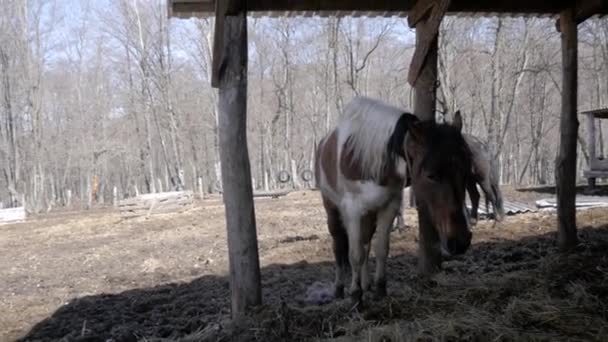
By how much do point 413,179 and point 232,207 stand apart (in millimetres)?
1539

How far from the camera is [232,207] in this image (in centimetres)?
402

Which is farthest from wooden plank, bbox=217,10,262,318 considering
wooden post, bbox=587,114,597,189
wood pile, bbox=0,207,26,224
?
wood pile, bbox=0,207,26,224

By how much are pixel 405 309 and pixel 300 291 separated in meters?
1.91

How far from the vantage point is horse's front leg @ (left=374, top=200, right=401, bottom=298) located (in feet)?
12.8

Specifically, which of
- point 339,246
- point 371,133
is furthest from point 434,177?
point 339,246

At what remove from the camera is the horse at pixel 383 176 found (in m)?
3.07

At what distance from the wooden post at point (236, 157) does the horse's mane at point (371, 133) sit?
0.91 metres

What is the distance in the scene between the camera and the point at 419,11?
505 centimetres

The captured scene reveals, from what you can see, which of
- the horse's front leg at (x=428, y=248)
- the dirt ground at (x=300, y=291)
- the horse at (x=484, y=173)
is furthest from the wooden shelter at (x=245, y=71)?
the horse at (x=484, y=173)

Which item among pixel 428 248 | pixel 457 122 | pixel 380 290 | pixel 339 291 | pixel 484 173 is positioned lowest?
pixel 339 291

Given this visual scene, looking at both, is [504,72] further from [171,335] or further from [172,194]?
[171,335]

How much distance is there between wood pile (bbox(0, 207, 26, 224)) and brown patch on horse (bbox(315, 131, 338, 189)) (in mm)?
18932

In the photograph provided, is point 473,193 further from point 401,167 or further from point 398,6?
point 398,6

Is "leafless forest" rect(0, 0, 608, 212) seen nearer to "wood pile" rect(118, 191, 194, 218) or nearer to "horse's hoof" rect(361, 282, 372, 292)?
"wood pile" rect(118, 191, 194, 218)
